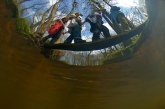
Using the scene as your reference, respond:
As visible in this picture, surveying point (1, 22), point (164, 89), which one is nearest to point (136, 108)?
point (164, 89)

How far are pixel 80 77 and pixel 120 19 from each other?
0.32 m

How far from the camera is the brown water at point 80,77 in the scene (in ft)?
4.37

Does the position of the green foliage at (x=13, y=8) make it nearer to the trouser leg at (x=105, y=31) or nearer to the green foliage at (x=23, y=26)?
the green foliage at (x=23, y=26)

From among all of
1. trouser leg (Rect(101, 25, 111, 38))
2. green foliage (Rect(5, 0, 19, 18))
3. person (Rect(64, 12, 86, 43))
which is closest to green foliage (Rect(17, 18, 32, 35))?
green foliage (Rect(5, 0, 19, 18))

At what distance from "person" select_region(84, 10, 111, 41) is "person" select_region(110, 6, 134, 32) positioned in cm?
5

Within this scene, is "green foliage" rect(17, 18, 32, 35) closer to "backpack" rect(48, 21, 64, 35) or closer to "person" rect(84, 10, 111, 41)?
"backpack" rect(48, 21, 64, 35)

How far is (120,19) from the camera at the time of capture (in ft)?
4.32

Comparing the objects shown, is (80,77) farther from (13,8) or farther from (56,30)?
(13,8)

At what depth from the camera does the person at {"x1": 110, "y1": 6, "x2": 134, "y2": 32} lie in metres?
1.29

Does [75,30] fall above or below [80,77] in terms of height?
above

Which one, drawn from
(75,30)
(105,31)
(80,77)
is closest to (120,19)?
(105,31)

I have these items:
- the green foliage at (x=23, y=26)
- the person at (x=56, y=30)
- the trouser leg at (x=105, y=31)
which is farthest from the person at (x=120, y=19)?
the green foliage at (x=23, y=26)

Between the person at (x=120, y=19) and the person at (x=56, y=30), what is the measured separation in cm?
21

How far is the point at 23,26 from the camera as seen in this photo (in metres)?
1.28
